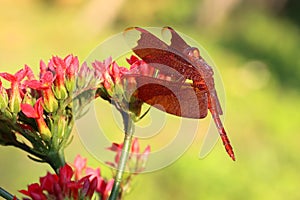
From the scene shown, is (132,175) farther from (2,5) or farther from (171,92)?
(2,5)

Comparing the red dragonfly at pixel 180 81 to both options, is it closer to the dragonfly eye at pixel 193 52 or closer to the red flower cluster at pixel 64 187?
the dragonfly eye at pixel 193 52

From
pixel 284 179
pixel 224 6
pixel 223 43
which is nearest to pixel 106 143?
pixel 284 179

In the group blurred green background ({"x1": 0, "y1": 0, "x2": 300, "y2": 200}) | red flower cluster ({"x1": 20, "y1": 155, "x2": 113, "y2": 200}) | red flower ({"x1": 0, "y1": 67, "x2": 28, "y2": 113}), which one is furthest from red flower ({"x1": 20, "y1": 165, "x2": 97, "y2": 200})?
blurred green background ({"x1": 0, "y1": 0, "x2": 300, "y2": 200})

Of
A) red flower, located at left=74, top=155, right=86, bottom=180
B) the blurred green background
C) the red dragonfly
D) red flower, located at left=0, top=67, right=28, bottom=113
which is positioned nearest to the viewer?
the red dragonfly

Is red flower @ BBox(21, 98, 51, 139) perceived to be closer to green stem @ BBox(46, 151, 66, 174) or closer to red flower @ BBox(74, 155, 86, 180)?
green stem @ BBox(46, 151, 66, 174)

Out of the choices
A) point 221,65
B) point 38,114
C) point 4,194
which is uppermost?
point 221,65

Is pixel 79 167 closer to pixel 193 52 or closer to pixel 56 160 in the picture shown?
pixel 56 160

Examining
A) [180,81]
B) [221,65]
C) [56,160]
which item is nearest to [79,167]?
[56,160]
